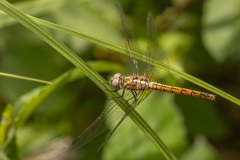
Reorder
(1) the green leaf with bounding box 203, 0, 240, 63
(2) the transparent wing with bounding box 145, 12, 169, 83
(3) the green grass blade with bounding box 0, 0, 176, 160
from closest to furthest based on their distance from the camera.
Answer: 1. (3) the green grass blade with bounding box 0, 0, 176, 160
2. (2) the transparent wing with bounding box 145, 12, 169, 83
3. (1) the green leaf with bounding box 203, 0, 240, 63

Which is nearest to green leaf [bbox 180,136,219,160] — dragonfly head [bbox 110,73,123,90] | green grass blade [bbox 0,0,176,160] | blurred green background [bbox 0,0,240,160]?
blurred green background [bbox 0,0,240,160]

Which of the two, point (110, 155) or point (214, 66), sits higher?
point (214, 66)

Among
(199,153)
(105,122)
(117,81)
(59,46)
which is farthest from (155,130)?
(59,46)

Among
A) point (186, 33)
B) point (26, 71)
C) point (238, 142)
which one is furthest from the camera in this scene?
point (238, 142)

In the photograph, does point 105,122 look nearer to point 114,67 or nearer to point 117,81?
point 117,81

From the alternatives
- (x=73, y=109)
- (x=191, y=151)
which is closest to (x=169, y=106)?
(x=191, y=151)

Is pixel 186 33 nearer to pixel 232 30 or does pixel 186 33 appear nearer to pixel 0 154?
pixel 232 30

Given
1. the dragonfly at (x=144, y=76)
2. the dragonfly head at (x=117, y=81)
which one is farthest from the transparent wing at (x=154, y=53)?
the dragonfly head at (x=117, y=81)

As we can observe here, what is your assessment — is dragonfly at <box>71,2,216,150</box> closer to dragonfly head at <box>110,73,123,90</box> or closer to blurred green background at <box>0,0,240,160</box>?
dragonfly head at <box>110,73,123,90</box>
